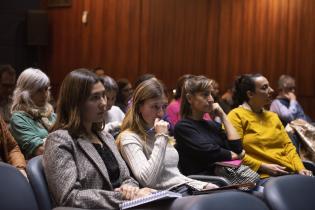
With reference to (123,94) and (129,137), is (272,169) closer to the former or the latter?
(129,137)

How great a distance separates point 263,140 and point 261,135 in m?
0.04

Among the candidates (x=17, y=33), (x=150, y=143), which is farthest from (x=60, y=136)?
(x=17, y=33)

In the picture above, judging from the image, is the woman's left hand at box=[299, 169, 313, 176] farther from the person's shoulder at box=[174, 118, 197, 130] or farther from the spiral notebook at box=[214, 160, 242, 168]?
the person's shoulder at box=[174, 118, 197, 130]

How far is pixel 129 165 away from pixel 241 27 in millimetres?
4900

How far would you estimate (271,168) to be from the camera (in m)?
3.47

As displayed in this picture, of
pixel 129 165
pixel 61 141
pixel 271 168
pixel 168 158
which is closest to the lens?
pixel 61 141

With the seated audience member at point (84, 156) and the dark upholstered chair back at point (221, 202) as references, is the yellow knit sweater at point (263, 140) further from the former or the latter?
the dark upholstered chair back at point (221, 202)

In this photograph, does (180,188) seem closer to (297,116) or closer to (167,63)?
(297,116)

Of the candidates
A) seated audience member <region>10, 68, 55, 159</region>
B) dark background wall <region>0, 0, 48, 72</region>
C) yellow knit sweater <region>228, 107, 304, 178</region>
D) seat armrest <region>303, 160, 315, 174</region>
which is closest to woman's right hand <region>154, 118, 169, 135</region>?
seated audience member <region>10, 68, 55, 159</region>

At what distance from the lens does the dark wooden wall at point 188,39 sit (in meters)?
6.82

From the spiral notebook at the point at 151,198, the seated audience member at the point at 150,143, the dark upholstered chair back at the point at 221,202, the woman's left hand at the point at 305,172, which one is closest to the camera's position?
the dark upholstered chair back at the point at 221,202

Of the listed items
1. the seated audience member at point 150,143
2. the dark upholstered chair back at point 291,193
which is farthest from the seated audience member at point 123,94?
the dark upholstered chair back at point 291,193

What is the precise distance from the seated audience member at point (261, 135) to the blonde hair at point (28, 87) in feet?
4.33

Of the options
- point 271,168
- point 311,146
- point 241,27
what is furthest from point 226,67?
point 271,168
